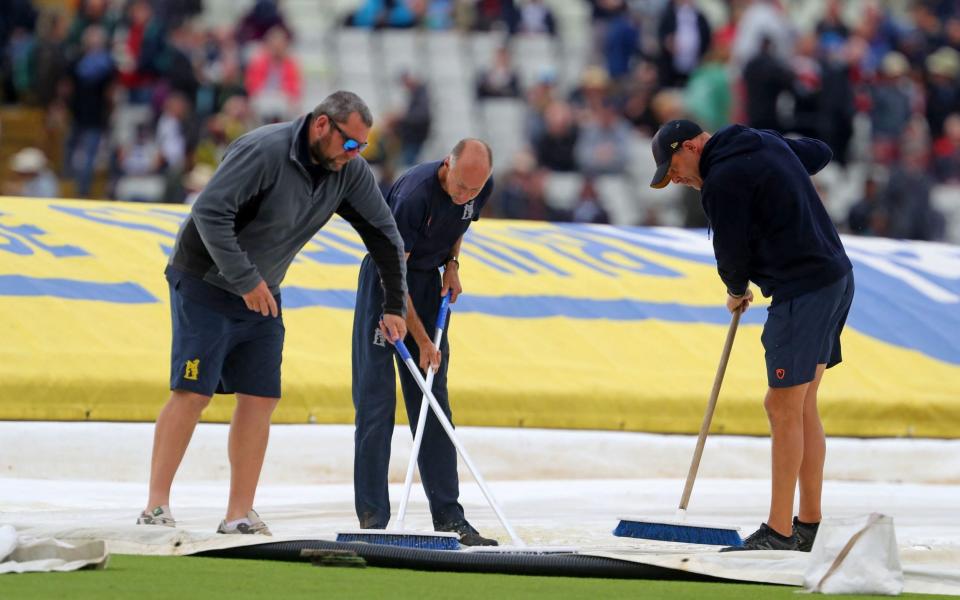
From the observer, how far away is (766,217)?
246 inches

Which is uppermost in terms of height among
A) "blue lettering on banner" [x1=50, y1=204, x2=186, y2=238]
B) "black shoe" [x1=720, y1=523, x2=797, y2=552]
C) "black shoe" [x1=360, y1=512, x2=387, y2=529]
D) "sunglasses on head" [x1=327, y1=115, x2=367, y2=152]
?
"sunglasses on head" [x1=327, y1=115, x2=367, y2=152]

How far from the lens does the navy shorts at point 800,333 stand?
20.4 ft

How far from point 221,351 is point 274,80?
9.77 metres

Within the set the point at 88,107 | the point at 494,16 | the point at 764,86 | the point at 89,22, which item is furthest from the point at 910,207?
the point at 89,22

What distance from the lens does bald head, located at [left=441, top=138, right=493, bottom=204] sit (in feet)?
21.1

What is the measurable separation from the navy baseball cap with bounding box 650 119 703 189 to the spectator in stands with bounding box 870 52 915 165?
36.6 feet

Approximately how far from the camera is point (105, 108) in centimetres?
1509

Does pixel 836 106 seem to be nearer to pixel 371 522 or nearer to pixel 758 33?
pixel 758 33

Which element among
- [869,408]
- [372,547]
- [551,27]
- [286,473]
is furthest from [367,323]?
[551,27]

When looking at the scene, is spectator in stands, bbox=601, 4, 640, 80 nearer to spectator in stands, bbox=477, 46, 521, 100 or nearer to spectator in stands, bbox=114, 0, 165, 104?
spectator in stands, bbox=477, 46, 521, 100

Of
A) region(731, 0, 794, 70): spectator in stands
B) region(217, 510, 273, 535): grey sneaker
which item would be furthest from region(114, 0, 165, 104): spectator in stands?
region(217, 510, 273, 535): grey sneaker

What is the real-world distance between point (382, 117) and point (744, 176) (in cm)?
1039

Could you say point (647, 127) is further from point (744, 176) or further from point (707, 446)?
point (744, 176)

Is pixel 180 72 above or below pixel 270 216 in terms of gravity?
above
